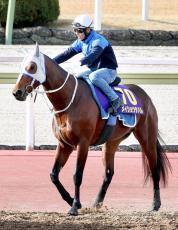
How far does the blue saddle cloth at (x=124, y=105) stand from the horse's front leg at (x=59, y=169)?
1.87 ft

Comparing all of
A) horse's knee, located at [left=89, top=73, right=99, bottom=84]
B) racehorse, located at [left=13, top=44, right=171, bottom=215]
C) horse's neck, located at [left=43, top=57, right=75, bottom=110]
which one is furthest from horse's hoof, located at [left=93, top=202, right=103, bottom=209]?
horse's knee, located at [left=89, top=73, right=99, bottom=84]

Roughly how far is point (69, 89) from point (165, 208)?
1.80 meters

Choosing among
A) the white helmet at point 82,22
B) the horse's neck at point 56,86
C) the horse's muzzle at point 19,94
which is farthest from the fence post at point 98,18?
the horse's muzzle at point 19,94

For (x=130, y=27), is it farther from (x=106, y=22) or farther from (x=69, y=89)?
(x=69, y=89)

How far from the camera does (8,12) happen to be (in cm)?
2570

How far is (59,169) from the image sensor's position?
9.15 meters

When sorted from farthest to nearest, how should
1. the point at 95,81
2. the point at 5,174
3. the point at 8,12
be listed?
the point at 8,12 → the point at 5,174 → the point at 95,81

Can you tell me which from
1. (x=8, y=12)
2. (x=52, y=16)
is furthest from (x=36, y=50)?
(x=52, y=16)


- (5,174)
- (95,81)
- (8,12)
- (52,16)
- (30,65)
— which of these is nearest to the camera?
(30,65)

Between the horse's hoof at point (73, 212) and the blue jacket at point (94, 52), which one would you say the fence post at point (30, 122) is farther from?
the horse's hoof at point (73, 212)

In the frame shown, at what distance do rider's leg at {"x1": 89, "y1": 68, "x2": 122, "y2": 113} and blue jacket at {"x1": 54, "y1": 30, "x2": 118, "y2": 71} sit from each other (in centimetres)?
13

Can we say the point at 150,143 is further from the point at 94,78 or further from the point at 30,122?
the point at 30,122

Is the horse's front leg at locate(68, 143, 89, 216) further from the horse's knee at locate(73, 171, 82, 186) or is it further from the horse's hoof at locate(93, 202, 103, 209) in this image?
the horse's hoof at locate(93, 202, 103, 209)

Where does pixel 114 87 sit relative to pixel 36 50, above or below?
below
